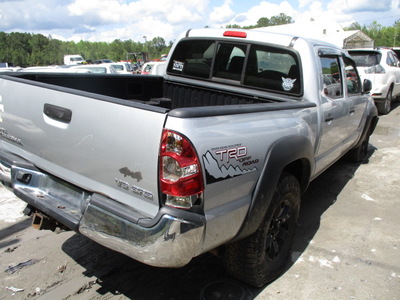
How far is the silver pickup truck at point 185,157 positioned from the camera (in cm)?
197

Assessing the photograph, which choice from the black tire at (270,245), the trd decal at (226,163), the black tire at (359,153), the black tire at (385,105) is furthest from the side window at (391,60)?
the trd decal at (226,163)

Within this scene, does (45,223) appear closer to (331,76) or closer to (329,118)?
(329,118)

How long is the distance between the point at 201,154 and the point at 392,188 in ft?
13.5

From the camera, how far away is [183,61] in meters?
4.40

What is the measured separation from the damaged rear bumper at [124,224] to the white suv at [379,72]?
29.4 ft

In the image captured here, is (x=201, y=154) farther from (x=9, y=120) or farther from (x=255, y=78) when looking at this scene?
(x=255, y=78)

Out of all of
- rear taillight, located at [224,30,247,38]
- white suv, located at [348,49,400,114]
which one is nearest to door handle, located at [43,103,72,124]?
rear taillight, located at [224,30,247,38]

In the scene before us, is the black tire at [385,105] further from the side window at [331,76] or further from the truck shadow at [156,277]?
the truck shadow at [156,277]

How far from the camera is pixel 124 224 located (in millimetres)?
2062

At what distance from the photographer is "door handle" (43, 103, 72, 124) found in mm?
2354

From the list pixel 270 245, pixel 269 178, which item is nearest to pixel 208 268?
pixel 270 245

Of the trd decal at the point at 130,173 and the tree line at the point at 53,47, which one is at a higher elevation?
the tree line at the point at 53,47

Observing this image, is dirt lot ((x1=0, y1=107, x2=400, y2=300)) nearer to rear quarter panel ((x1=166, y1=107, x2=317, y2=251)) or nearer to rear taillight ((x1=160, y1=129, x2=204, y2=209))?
rear quarter panel ((x1=166, y1=107, x2=317, y2=251))

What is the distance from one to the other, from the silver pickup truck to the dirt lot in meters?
0.29
